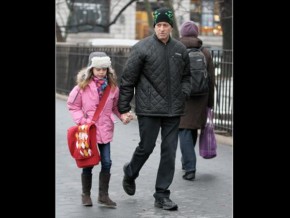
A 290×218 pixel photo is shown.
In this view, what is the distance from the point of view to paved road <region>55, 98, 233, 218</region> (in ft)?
26.0

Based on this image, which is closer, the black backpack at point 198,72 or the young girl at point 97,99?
A: the young girl at point 97,99

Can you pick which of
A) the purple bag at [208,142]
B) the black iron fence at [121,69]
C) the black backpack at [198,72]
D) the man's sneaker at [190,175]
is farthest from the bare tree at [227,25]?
the man's sneaker at [190,175]

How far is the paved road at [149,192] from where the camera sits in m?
7.92

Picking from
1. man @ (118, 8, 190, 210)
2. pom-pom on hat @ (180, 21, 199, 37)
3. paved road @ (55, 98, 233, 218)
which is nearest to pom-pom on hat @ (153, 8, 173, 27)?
man @ (118, 8, 190, 210)

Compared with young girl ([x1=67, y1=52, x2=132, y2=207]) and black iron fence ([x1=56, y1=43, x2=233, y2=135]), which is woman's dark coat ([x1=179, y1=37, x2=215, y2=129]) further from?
black iron fence ([x1=56, y1=43, x2=233, y2=135])

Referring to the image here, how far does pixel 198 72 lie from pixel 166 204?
6.76 ft

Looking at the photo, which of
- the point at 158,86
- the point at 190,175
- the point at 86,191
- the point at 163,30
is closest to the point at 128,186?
the point at 86,191

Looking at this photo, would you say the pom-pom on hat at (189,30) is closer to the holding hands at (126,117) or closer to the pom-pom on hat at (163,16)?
the pom-pom on hat at (163,16)

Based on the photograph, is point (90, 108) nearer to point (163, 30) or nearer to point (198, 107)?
point (163, 30)

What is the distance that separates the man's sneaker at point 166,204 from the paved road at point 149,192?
2.4 inches
